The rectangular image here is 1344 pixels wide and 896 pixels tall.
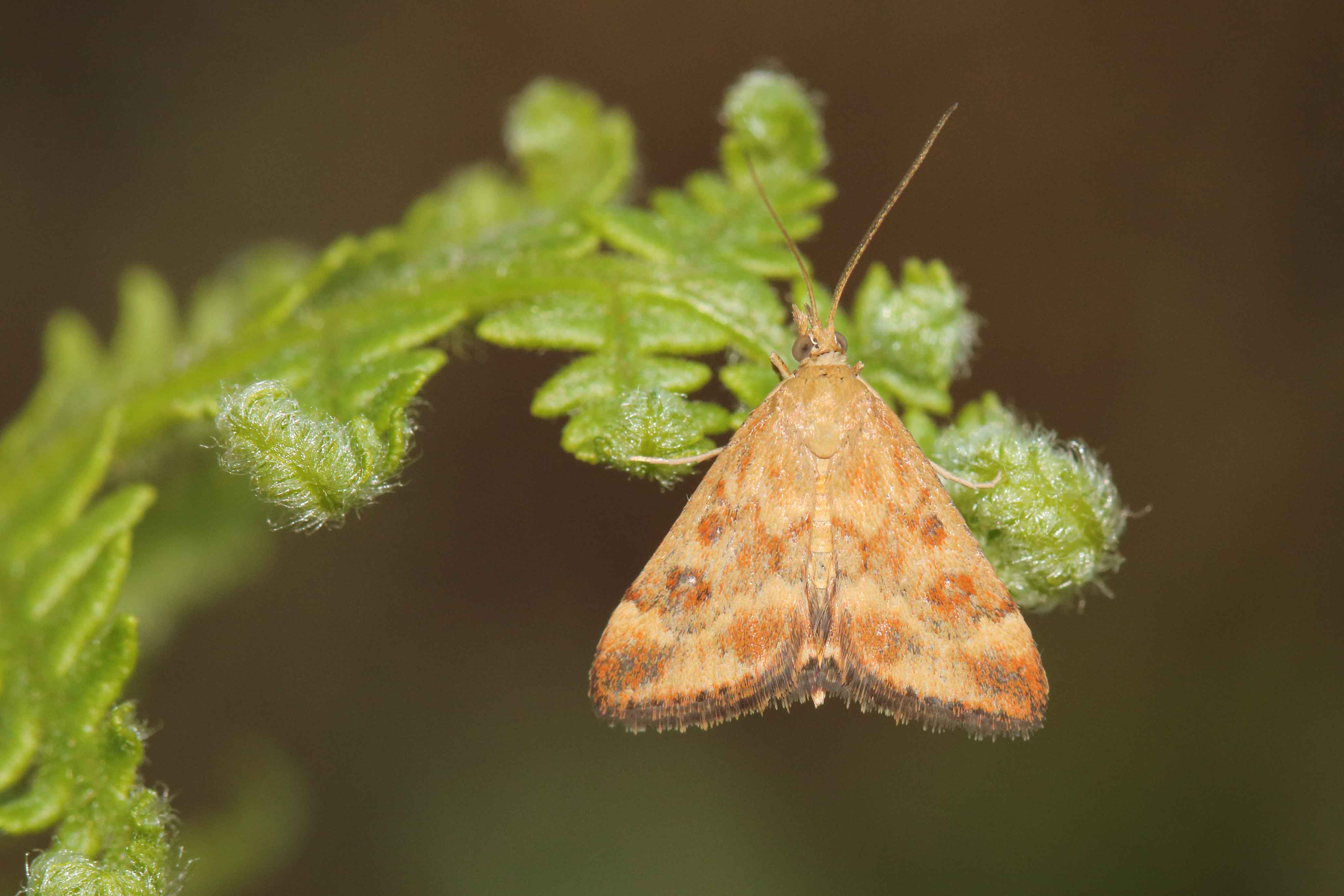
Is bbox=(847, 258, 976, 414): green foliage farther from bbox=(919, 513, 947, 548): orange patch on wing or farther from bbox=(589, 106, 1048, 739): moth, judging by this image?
bbox=(919, 513, 947, 548): orange patch on wing

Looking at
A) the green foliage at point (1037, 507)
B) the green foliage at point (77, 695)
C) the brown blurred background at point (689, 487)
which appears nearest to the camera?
the green foliage at point (77, 695)

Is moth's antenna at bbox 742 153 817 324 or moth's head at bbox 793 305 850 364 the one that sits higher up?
moth's antenna at bbox 742 153 817 324

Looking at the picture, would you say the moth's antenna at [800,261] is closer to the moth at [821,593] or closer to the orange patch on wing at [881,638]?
the moth at [821,593]

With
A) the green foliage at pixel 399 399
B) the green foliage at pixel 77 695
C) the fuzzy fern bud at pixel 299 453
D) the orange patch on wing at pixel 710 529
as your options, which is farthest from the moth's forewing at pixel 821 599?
the green foliage at pixel 77 695

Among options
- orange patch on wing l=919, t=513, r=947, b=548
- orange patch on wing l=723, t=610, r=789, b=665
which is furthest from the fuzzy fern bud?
orange patch on wing l=919, t=513, r=947, b=548

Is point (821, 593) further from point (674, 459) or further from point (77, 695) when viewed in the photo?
point (77, 695)

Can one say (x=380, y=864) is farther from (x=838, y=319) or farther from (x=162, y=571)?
(x=838, y=319)
